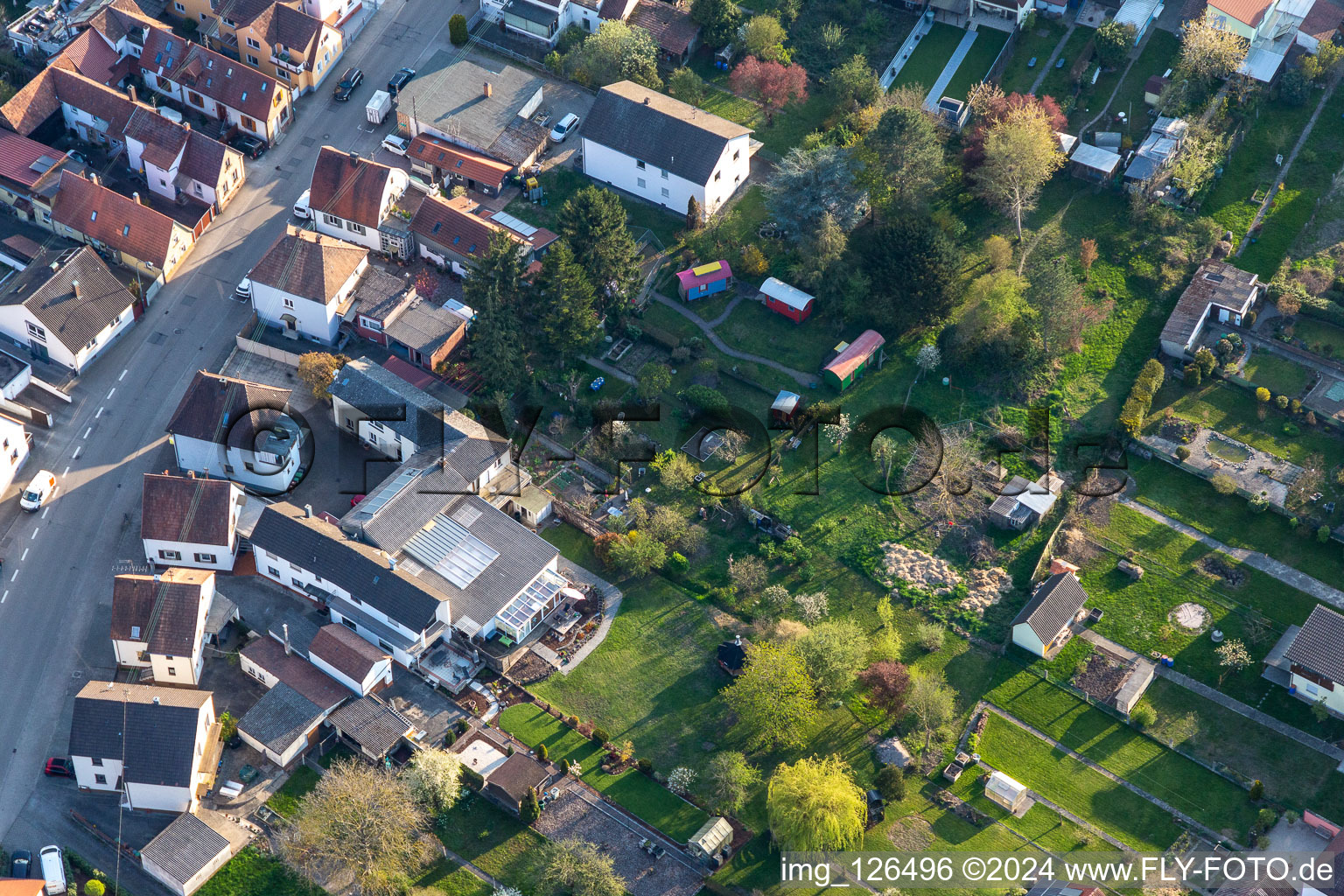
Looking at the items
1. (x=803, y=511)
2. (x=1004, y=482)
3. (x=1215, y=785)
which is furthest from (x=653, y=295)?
(x=1215, y=785)

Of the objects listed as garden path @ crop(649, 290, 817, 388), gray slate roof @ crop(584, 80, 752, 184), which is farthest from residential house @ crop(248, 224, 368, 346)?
garden path @ crop(649, 290, 817, 388)

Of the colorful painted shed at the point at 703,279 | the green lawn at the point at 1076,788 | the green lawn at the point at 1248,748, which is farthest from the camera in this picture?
the colorful painted shed at the point at 703,279

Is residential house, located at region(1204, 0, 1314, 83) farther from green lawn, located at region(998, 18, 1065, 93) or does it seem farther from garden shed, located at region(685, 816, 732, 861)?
garden shed, located at region(685, 816, 732, 861)

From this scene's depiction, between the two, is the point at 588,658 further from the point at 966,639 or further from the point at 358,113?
the point at 358,113

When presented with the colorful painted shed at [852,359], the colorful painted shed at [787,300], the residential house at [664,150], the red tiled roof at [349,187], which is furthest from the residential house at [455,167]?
the colorful painted shed at [852,359]

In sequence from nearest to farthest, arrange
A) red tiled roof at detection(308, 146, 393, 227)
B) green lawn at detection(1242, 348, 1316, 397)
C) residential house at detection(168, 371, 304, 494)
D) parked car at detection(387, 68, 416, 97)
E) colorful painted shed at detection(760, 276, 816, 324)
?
residential house at detection(168, 371, 304, 494)
green lawn at detection(1242, 348, 1316, 397)
colorful painted shed at detection(760, 276, 816, 324)
red tiled roof at detection(308, 146, 393, 227)
parked car at detection(387, 68, 416, 97)

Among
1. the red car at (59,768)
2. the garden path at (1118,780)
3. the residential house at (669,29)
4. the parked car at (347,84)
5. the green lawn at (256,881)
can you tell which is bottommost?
the red car at (59,768)

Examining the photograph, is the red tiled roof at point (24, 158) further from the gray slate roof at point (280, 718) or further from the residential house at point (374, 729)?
the residential house at point (374, 729)
